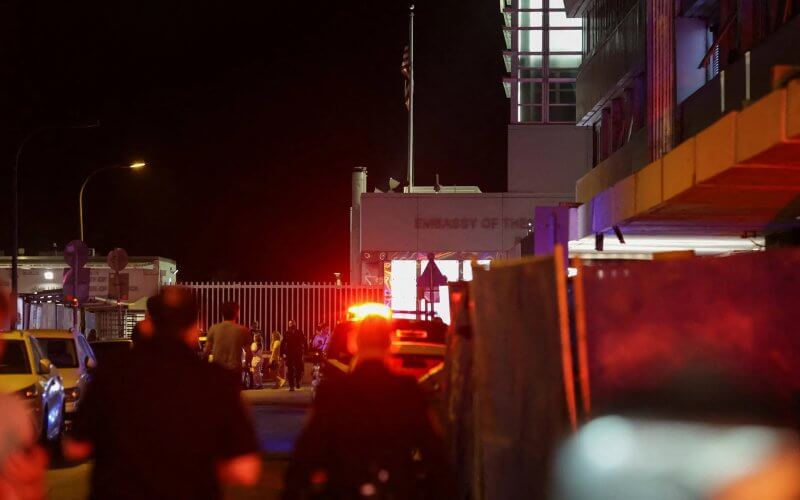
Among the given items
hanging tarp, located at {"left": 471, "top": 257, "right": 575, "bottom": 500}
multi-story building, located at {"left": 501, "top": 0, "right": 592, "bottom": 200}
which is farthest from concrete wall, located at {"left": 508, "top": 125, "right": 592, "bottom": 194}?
hanging tarp, located at {"left": 471, "top": 257, "right": 575, "bottom": 500}

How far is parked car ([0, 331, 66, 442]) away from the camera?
15.1 m

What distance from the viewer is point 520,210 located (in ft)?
119

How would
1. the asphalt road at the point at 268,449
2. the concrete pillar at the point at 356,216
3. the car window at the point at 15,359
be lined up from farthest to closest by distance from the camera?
the concrete pillar at the point at 356,216 → the car window at the point at 15,359 → the asphalt road at the point at 268,449

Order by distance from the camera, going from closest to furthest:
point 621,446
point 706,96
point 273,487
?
1. point 621,446
2. point 273,487
3. point 706,96

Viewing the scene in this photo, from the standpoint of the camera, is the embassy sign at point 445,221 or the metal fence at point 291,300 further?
the metal fence at point 291,300

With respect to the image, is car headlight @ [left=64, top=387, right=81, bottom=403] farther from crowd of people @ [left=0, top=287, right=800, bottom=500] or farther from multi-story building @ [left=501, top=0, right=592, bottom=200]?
multi-story building @ [left=501, top=0, right=592, bottom=200]

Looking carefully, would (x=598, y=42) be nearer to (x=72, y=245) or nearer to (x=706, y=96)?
(x=706, y=96)

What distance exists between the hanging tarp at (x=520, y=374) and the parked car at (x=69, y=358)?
12095mm

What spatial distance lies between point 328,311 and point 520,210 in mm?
7159

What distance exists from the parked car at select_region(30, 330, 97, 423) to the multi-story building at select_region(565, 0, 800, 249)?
325 inches

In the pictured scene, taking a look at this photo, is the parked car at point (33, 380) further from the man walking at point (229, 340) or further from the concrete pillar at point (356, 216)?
the concrete pillar at point (356, 216)

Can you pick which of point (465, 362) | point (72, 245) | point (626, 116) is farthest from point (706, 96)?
point (72, 245)

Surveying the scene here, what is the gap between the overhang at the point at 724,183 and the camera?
10.5 meters

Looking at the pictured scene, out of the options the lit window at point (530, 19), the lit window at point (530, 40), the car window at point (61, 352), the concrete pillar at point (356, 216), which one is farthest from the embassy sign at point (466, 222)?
the car window at point (61, 352)
